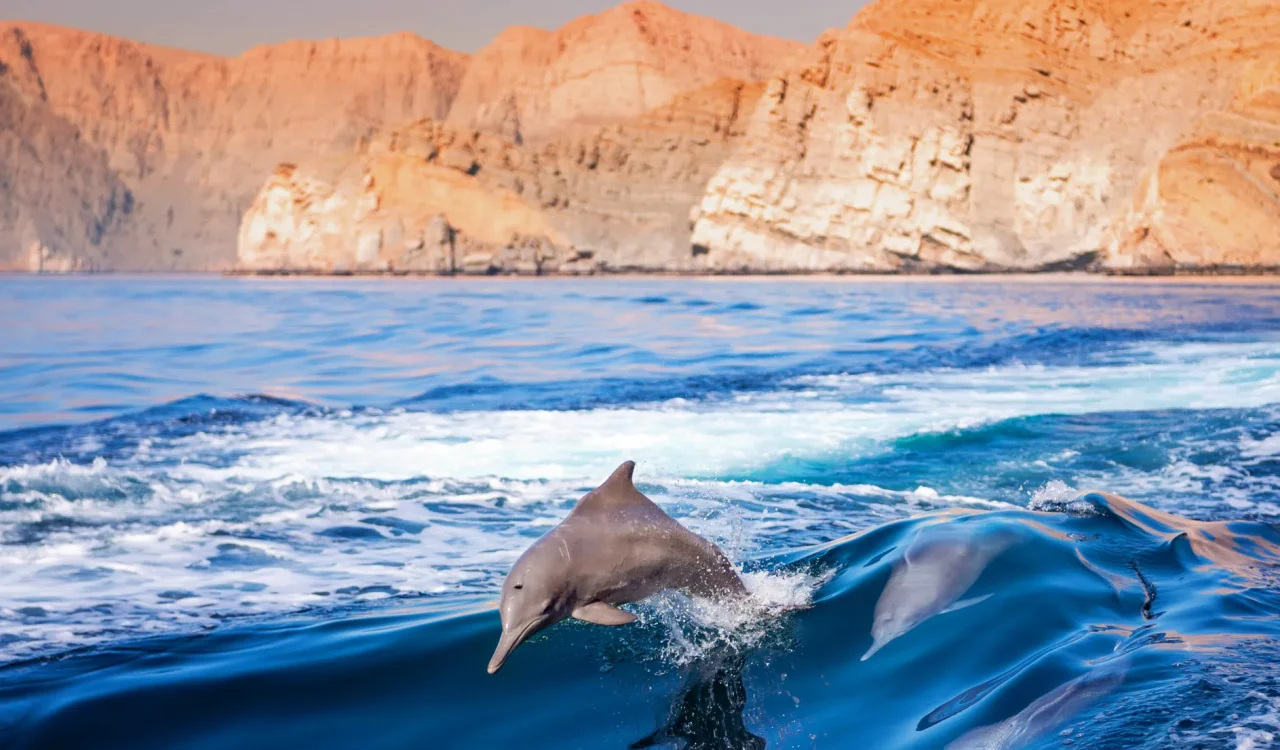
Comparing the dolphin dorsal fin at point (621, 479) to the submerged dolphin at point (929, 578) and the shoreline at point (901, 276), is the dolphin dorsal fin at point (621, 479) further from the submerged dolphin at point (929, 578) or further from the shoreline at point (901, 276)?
the shoreline at point (901, 276)

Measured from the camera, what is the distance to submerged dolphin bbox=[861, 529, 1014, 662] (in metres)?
4.64

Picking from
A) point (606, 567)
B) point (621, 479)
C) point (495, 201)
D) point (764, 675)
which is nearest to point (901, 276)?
point (495, 201)

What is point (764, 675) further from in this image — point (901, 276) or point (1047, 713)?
point (901, 276)

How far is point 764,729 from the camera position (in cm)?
380

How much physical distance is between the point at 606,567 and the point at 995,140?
3765 inches

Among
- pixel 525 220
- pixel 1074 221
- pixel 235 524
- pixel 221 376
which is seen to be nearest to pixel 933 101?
pixel 1074 221

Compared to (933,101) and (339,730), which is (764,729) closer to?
(339,730)

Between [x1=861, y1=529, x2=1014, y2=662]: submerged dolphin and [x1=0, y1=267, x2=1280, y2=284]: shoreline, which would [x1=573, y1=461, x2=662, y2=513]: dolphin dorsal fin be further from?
[x1=0, y1=267, x2=1280, y2=284]: shoreline

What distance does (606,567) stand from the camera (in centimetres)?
427

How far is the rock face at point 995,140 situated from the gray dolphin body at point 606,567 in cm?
7619

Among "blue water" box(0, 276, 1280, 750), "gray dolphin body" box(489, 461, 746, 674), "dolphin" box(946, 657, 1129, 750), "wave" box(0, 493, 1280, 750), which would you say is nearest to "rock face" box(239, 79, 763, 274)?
"blue water" box(0, 276, 1280, 750)

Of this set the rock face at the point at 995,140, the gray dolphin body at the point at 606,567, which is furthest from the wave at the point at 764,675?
the rock face at the point at 995,140

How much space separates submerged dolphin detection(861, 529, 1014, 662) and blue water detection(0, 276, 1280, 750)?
0.05 metres

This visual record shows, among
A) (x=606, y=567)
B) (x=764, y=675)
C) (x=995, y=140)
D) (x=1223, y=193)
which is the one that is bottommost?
(x=764, y=675)
